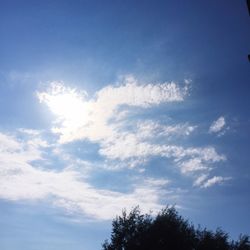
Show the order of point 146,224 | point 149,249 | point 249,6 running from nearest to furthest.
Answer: point 249,6, point 149,249, point 146,224

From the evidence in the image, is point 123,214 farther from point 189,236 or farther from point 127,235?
point 189,236

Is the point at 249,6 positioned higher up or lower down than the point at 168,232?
higher up

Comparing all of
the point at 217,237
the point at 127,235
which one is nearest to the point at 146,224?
the point at 127,235

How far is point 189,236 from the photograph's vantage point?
39219 mm

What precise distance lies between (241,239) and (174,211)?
9.49 m

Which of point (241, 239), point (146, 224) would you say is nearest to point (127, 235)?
point (146, 224)

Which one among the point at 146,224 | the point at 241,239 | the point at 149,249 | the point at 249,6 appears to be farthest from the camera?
the point at 241,239

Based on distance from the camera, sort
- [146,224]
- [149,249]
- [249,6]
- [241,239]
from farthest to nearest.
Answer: [241,239], [146,224], [149,249], [249,6]

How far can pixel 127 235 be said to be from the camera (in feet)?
130

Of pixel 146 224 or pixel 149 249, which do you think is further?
pixel 146 224

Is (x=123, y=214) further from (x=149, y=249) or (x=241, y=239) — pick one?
(x=241, y=239)

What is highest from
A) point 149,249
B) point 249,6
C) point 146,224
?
point 249,6

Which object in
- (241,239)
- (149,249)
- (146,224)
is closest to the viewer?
(149,249)

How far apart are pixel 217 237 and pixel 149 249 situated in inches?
369
